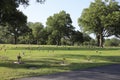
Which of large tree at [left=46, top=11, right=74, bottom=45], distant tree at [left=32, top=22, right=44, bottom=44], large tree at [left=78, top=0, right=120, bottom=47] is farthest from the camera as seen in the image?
distant tree at [left=32, top=22, right=44, bottom=44]

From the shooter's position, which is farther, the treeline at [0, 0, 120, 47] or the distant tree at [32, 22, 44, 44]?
the distant tree at [32, 22, 44, 44]

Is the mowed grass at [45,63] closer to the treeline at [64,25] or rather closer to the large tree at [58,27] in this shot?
the treeline at [64,25]

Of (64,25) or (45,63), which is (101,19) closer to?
(64,25)

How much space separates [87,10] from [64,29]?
24.4 metres

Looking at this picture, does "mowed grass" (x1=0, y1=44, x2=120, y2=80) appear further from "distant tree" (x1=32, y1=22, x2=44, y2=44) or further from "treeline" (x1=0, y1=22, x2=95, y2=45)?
"distant tree" (x1=32, y1=22, x2=44, y2=44)

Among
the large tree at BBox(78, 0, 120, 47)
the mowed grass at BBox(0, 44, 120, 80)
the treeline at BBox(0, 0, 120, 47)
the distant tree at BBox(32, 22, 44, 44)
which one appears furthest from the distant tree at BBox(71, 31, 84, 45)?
the mowed grass at BBox(0, 44, 120, 80)

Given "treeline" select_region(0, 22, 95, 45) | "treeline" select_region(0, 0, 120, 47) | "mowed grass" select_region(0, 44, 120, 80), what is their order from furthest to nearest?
"treeline" select_region(0, 22, 95, 45)
"treeline" select_region(0, 0, 120, 47)
"mowed grass" select_region(0, 44, 120, 80)

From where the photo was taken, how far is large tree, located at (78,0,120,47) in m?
82.2

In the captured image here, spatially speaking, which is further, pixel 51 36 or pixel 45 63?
pixel 51 36

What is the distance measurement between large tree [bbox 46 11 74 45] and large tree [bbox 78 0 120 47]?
23.5 metres

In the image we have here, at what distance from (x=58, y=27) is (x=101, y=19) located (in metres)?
31.8

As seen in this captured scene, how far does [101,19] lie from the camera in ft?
268

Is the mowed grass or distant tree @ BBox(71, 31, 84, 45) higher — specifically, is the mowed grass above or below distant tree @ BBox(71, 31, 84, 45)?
below

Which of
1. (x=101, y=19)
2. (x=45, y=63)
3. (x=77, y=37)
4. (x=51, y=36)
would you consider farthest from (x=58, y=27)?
(x=45, y=63)
